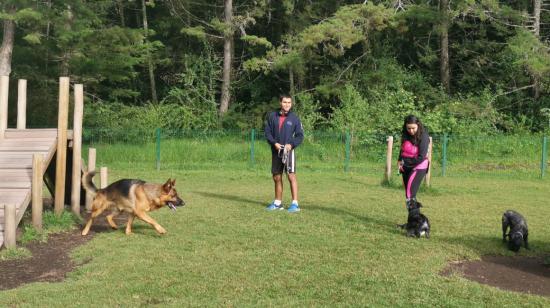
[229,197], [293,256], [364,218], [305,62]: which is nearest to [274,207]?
[364,218]

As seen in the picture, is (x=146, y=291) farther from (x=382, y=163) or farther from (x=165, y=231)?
(x=382, y=163)

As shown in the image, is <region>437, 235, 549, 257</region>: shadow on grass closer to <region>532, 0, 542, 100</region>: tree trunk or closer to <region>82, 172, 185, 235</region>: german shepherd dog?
<region>82, 172, 185, 235</region>: german shepherd dog

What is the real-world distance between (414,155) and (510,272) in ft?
8.22

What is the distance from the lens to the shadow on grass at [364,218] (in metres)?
8.60

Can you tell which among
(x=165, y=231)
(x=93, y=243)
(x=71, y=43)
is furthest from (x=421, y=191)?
A: (x=71, y=43)

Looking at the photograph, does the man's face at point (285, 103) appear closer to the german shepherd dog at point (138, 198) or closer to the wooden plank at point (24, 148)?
the german shepherd dog at point (138, 198)

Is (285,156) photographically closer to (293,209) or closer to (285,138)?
(285,138)

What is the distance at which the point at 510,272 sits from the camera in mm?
6227

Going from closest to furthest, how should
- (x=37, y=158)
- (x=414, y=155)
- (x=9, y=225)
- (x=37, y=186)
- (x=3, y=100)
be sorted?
(x=9, y=225) < (x=37, y=158) < (x=37, y=186) < (x=414, y=155) < (x=3, y=100)

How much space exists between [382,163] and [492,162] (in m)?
4.01

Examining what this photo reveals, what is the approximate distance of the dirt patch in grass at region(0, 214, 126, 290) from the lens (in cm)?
596

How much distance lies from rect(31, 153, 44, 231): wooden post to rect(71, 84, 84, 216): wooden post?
1.15 meters

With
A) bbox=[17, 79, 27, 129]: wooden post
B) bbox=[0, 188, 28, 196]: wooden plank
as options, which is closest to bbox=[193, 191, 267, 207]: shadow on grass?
bbox=[17, 79, 27, 129]: wooden post

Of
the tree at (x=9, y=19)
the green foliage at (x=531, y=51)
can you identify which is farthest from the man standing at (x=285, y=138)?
the green foliage at (x=531, y=51)
